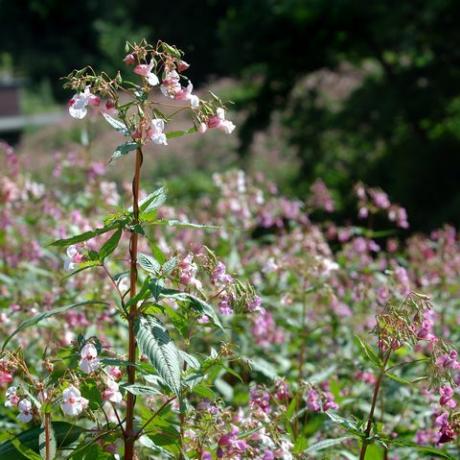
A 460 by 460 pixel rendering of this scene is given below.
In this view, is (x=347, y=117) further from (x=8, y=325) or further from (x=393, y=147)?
(x=8, y=325)

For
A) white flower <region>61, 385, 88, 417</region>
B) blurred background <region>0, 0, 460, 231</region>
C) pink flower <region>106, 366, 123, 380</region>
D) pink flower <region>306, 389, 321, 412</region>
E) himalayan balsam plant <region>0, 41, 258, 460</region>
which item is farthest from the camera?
blurred background <region>0, 0, 460, 231</region>

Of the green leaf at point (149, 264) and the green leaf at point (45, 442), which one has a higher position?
the green leaf at point (149, 264)

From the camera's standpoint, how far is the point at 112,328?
411 centimetres

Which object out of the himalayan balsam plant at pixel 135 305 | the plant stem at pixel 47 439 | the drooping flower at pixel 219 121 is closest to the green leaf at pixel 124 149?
the himalayan balsam plant at pixel 135 305

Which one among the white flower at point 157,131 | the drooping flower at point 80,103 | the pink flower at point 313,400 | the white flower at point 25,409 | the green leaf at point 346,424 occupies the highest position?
the drooping flower at point 80,103

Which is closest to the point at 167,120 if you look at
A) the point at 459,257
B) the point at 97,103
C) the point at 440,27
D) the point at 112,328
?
the point at 97,103

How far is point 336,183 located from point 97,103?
42.6 feet

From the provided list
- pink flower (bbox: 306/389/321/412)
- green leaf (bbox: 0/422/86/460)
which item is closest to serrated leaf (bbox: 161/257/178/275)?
green leaf (bbox: 0/422/86/460)

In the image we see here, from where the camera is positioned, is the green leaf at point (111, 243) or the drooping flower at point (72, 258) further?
the drooping flower at point (72, 258)

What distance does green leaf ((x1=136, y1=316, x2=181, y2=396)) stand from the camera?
2.12 m

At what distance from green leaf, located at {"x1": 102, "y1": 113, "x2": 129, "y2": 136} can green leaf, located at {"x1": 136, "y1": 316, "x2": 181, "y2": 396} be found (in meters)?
0.45

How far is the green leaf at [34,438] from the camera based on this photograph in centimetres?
232

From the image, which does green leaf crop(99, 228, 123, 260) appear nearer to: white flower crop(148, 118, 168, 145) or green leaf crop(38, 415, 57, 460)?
white flower crop(148, 118, 168, 145)

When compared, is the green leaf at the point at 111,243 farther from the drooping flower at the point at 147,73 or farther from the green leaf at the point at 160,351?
the drooping flower at the point at 147,73
